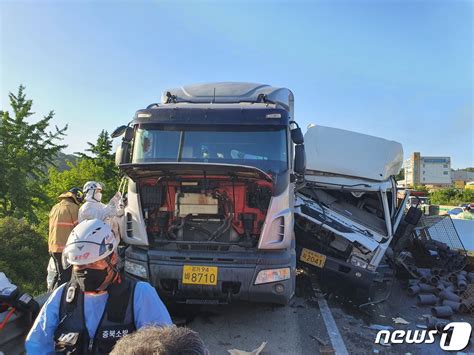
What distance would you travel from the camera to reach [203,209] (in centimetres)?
477

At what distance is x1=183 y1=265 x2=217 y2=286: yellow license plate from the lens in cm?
442

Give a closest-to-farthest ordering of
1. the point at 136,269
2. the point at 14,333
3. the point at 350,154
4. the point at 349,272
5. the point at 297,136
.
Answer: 1. the point at 14,333
2. the point at 136,269
3. the point at 297,136
4. the point at 349,272
5. the point at 350,154

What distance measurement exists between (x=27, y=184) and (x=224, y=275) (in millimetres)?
13192

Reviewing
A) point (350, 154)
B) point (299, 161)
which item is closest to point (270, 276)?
point (299, 161)

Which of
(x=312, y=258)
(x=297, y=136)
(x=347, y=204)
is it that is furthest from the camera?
(x=347, y=204)

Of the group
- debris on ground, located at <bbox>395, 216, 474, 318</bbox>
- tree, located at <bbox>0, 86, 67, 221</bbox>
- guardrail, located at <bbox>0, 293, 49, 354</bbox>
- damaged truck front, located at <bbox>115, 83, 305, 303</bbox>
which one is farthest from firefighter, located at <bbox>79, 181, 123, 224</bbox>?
tree, located at <bbox>0, 86, 67, 221</bbox>

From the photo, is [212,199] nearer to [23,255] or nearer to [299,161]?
[299,161]

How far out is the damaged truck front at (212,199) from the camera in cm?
445

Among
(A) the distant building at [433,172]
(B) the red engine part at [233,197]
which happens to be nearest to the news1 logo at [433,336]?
(B) the red engine part at [233,197]

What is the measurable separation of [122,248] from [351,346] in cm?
313

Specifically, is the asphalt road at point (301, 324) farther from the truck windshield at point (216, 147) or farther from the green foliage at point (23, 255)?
the green foliage at point (23, 255)

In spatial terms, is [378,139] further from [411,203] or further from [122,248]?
[122,248]

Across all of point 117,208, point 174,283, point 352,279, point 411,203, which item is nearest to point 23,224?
point 117,208

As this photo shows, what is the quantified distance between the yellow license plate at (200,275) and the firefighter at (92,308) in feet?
7.98
